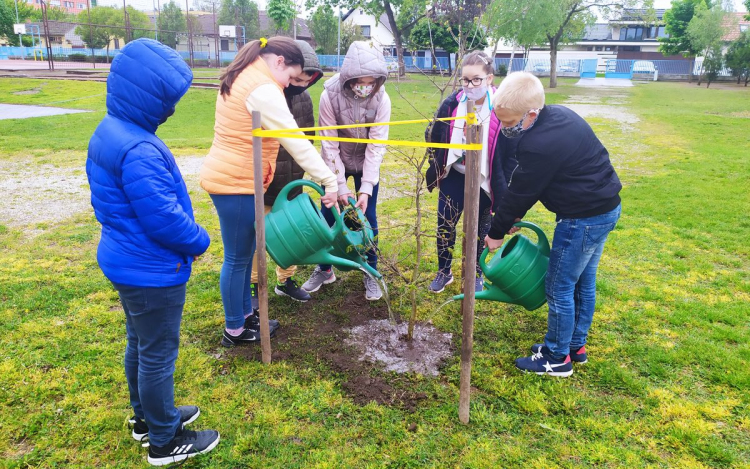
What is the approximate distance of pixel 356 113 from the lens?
11.0ft

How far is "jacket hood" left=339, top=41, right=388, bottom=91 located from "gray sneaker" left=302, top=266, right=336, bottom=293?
148 cm

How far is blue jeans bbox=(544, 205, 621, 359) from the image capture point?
102 inches

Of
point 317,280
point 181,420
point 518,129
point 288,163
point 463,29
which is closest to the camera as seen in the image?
point 181,420

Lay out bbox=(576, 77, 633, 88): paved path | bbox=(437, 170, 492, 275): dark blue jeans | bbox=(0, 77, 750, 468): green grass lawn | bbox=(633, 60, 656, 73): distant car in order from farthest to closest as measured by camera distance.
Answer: bbox=(633, 60, 656, 73): distant car → bbox=(576, 77, 633, 88): paved path → bbox=(437, 170, 492, 275): dark blue jeans → bbox=(0, 77, 750, 468): green grass lawn

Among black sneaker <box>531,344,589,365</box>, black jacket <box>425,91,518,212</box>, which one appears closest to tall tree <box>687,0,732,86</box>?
black jacket <box>425,91,518,212</box>

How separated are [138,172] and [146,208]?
→ 0.13 metres

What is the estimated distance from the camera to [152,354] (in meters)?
2.03

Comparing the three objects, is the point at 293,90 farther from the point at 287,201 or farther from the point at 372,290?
the point at 372,290

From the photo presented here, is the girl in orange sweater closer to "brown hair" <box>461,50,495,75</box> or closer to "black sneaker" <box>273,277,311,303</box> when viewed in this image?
"black sneaker" <box>273,277,311,303</box>

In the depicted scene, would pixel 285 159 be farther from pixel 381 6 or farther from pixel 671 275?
Answer: pixel 381 6

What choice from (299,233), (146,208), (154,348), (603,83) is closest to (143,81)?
(146,208)

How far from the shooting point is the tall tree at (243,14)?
4156 centimetres

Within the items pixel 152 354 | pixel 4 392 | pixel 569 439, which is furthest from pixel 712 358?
pixel 4 392

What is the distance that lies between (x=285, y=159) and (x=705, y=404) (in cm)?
268
